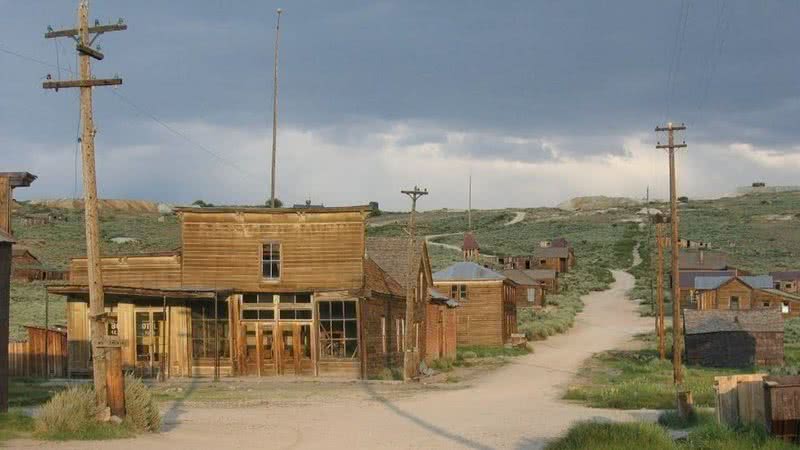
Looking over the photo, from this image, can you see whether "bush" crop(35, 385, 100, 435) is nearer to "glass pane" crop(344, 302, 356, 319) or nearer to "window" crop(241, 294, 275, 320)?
"window" crop(241, 294, 275, 320)

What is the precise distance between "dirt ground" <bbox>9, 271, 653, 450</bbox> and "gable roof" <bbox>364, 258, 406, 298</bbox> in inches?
178

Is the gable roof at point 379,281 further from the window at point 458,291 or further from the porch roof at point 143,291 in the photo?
the window at point 458,291

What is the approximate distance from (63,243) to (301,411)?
72465 mm

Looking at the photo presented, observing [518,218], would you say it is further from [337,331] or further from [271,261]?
[271,261]

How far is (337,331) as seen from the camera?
38.3m

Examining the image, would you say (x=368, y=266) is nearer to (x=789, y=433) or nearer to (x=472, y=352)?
(x=472, y=352)

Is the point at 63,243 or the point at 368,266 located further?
the point at 63,243

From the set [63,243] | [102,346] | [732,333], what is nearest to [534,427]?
[102,346]

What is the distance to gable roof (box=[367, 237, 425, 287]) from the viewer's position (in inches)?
1814

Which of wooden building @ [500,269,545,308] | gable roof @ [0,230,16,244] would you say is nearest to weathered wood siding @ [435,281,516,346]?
wooden building @ [500,269,545,308]

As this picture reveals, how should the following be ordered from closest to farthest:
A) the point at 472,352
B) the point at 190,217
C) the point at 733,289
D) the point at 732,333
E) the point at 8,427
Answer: the point at 8,427 → the point at 190,217 → the point at 732,333 → the point at 472,352 → the point at 733,289

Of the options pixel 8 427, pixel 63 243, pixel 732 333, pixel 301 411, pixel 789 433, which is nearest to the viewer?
pixel 789 433

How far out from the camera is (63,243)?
Answer: 9450 centimetres

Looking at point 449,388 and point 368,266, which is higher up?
point 368,266
